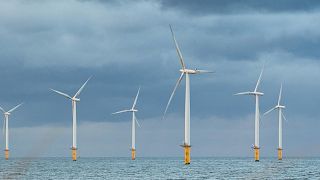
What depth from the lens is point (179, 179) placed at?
103875mm

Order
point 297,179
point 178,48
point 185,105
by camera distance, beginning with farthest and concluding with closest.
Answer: point 185,105 < point 178,48 < point 297,179

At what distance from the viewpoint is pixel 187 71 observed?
16075cm

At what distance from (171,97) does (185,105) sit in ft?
144

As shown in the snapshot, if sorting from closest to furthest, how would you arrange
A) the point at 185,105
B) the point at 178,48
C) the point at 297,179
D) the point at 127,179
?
the point at 297,179 < the point at 127,179 < the point at 178,48 < the point at 185,105

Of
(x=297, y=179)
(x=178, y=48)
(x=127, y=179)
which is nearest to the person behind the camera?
(x=297, y=179)

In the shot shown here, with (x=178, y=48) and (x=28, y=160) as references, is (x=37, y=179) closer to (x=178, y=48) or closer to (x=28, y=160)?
(x=178, y=48)

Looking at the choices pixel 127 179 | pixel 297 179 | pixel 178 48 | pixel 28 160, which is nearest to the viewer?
pixel 28 160

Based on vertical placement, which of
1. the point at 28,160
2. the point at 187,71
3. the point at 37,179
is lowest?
the point at 37,179

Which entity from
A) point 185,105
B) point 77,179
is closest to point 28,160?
point 77,179

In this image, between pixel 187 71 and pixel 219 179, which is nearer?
pixel 219 179

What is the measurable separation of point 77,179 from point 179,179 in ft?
53.7

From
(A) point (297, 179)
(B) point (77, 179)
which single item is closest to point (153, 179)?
(B) point (77, 179)

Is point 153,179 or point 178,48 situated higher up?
point 178,48

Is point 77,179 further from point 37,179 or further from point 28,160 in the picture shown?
point 28,160
